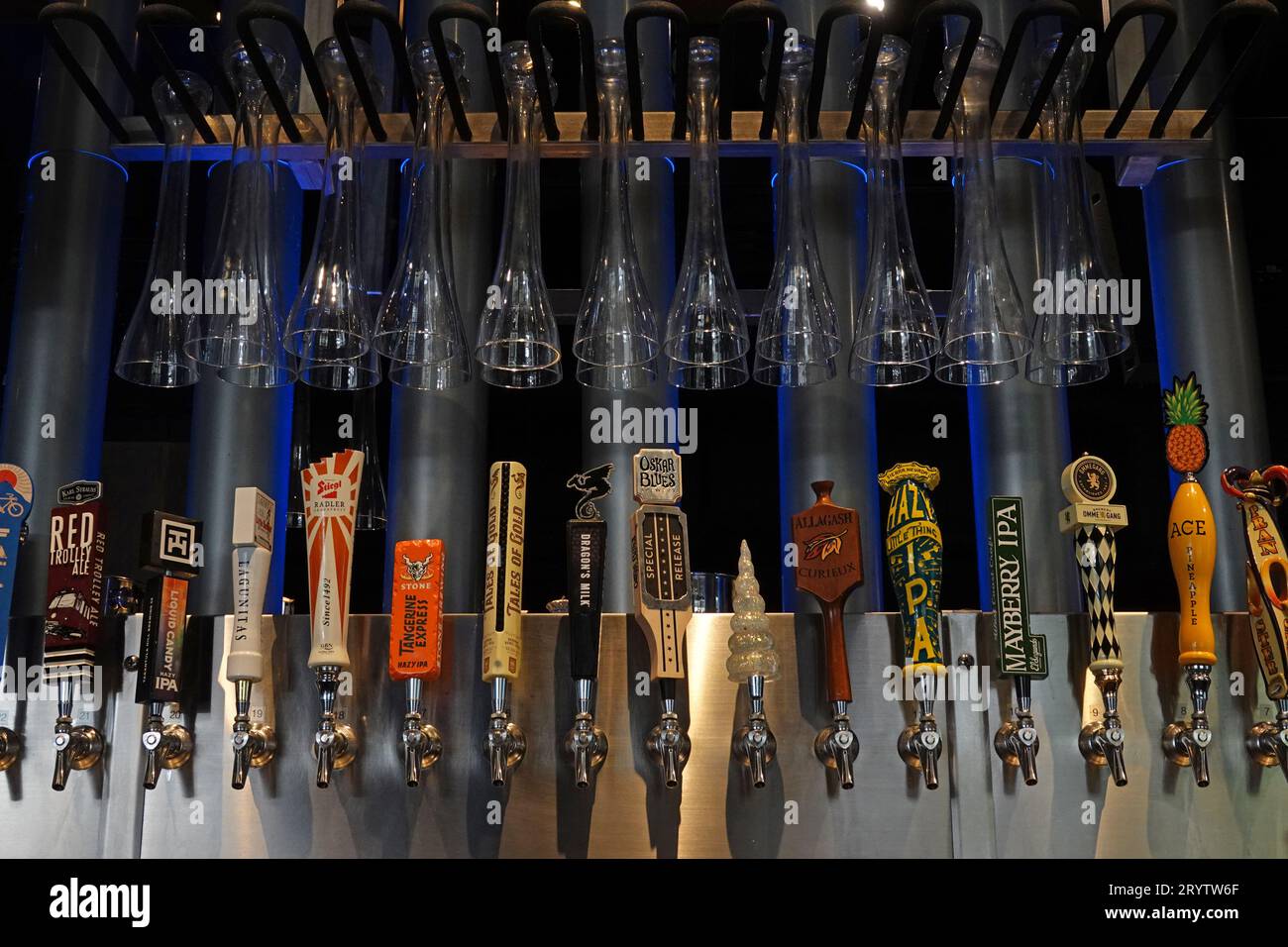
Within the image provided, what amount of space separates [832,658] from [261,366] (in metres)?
0.86

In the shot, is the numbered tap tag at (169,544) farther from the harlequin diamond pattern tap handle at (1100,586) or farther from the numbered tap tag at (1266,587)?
the numbered tap tag at (1266,587)

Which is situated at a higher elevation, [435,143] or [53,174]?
[53,174]

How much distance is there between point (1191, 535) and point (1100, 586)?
14 cm

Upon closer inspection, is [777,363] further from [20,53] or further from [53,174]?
[20,53]

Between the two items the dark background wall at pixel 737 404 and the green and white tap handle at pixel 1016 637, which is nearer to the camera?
the green and white tap handle at pixel 1016 637

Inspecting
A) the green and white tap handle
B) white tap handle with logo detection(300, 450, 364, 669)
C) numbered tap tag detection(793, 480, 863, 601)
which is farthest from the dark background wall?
the green and white tap handle

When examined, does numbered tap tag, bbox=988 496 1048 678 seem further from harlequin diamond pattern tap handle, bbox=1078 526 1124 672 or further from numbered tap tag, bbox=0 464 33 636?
numbered tap tag, bbox=0 464 33 636

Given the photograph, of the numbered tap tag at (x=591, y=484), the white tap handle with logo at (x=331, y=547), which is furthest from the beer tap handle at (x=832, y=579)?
the white tap handle with logo at (x=331, y=547)

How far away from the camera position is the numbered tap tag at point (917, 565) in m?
1.92

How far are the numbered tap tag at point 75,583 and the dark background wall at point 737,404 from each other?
943 mm
